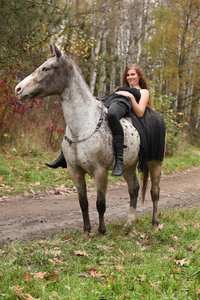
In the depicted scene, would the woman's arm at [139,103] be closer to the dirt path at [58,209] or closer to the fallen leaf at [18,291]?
the dirt path at [58,209]

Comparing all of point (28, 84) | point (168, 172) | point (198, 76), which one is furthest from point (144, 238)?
point (198, 76)

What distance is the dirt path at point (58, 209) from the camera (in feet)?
14.6

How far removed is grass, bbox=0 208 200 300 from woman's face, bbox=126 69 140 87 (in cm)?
235

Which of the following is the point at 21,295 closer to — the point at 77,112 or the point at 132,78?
the point at 77,112

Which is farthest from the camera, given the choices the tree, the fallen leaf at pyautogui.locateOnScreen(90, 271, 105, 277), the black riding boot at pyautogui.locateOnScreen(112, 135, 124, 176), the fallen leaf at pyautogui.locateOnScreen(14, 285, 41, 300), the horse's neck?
the tree

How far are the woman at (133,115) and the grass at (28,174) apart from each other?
302cm

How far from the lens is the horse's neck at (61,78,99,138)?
360cm

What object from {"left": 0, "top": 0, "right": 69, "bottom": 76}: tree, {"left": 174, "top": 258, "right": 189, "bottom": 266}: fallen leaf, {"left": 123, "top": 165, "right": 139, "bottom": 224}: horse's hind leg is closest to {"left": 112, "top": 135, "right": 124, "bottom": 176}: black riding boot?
{"left": 123, "top": 165, "right": 139, "bottom": 224}: horse's hind leg

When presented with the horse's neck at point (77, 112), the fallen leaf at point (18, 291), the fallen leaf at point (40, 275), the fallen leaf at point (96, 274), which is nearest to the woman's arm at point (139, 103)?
the horse's neck at point (77, 112)

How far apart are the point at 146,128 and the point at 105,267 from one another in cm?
212

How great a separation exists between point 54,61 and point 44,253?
2.17 m

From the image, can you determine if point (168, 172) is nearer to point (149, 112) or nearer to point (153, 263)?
point (149, 112)

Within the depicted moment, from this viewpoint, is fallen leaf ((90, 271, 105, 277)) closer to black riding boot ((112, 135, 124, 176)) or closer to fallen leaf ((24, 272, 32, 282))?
fallen leaf ((24, 272, 32, 282))

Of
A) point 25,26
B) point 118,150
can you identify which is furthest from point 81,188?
point 25,26
